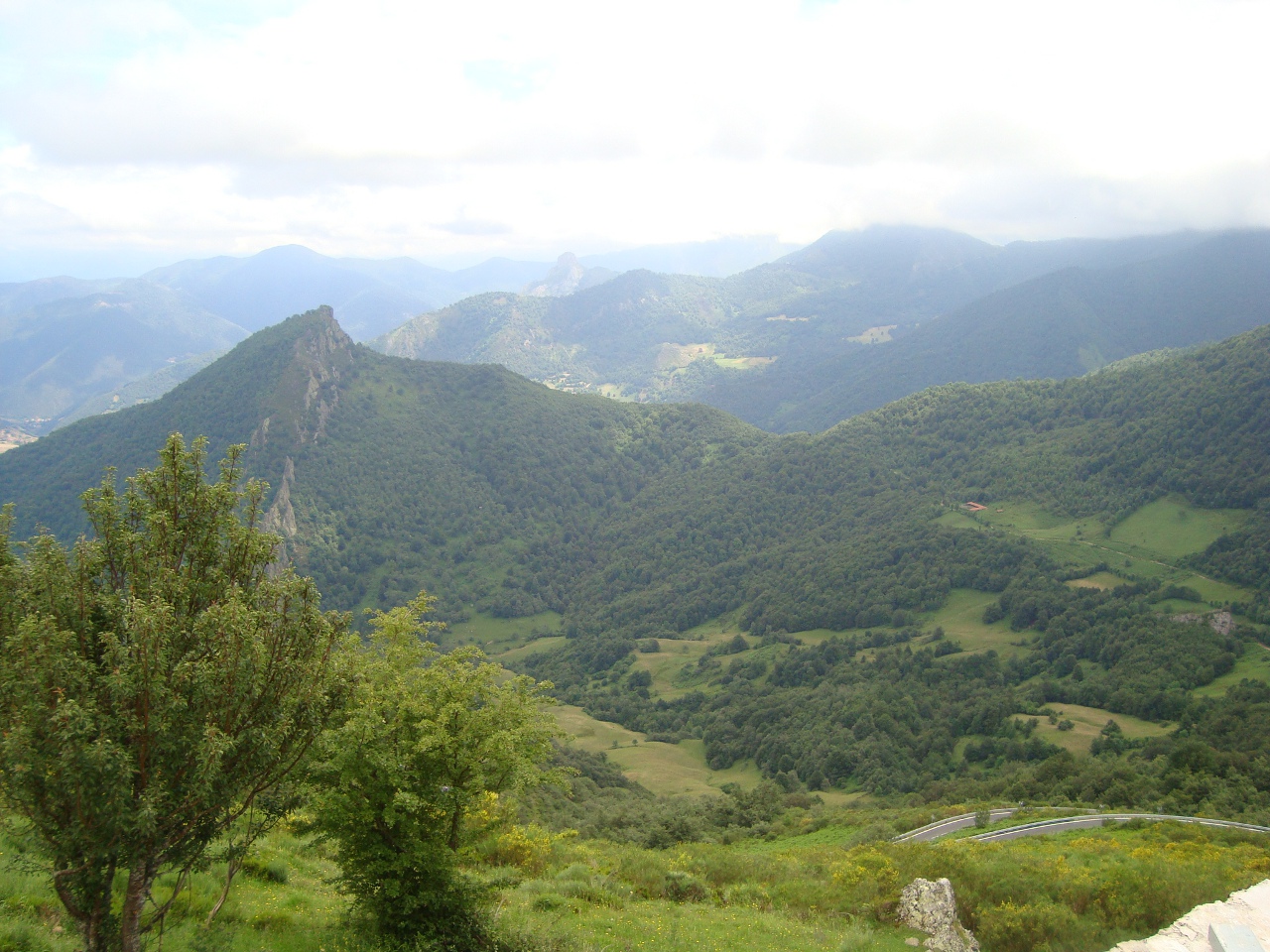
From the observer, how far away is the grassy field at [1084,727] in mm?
84562

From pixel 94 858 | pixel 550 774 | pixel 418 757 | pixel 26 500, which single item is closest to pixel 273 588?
pixel 94 858

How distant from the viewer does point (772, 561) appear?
7288 inches

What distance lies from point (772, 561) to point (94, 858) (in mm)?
181196

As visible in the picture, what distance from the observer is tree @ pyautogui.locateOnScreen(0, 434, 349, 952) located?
29.8 feet

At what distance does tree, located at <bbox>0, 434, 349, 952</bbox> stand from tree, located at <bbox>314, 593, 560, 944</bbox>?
2538mm

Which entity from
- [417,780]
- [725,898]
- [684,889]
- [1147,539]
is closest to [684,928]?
[725,898]

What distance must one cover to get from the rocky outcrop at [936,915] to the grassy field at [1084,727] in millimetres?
71624

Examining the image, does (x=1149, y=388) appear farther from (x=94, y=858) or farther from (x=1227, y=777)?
(x=94, y=858)

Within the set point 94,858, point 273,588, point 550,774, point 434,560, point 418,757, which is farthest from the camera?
point 434,560

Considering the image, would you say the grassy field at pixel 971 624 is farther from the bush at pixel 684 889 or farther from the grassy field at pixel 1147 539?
the bush at pixel 684 889

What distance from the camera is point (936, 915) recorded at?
928 inches

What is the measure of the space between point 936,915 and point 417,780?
18.2 metres

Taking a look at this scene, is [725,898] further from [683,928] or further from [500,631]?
[500,631]

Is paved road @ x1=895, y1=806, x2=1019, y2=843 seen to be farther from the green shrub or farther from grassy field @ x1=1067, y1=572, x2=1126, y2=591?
grassy field @ x1=1067, y1=572, x2=1126, y2=591
